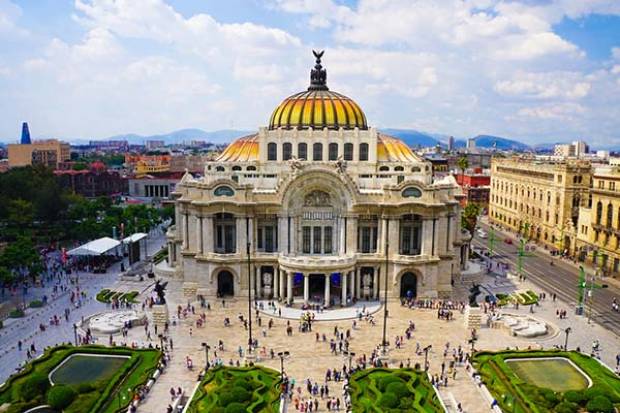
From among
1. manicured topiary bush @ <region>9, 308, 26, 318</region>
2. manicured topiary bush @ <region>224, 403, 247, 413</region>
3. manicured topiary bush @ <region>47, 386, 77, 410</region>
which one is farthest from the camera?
manicured topiary bush @ <region>9, 308, 26, 318</region>

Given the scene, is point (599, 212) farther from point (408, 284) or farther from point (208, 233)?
point (208, 233)

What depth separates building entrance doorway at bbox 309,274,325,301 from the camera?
69.0 metres

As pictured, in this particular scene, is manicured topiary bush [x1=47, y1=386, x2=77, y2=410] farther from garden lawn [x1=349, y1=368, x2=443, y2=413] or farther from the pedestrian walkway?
the pedestrian walkway

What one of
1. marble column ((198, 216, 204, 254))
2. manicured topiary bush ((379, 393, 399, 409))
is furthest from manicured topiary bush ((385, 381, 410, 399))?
marble column ((198, 216, 204, 254))

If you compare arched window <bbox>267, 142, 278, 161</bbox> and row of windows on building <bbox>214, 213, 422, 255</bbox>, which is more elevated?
arched window <bbox>267, 142, 278, 161</bbox>

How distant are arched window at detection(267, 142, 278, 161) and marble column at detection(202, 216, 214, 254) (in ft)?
43.3

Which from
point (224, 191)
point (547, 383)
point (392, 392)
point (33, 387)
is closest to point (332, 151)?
point (224, 191)

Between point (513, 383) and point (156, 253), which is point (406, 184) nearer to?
point (513, 383)

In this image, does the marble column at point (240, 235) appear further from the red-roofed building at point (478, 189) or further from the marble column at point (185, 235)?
the red-roofed building at point (478, 189)

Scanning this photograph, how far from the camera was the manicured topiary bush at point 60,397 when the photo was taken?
130ft

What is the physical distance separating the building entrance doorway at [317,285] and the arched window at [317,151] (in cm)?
1661

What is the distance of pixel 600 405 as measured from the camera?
129 feet

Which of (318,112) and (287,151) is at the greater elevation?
(318,112)

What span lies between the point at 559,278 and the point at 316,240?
39.3 metres
